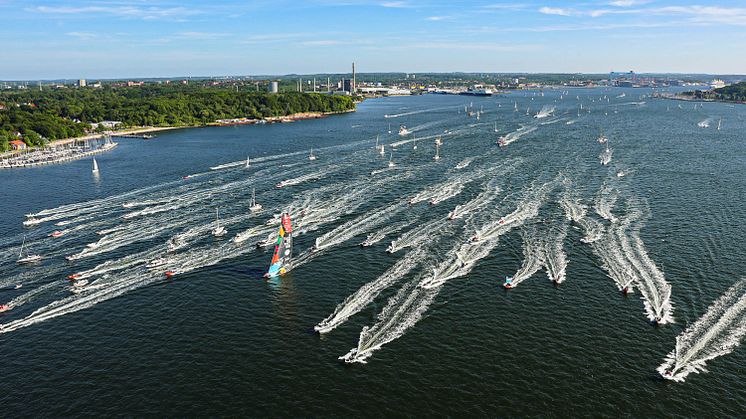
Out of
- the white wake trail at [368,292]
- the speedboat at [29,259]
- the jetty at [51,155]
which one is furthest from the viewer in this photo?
the jetty at [51,155]

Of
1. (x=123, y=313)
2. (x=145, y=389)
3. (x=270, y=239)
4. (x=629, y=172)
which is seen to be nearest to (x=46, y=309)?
(x=123, y=313)

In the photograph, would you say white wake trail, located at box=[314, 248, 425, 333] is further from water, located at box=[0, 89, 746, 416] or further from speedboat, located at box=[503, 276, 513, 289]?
speedboat, located at box=[503, 276, 513, 289]

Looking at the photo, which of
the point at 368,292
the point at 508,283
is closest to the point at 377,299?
the point at 368,292

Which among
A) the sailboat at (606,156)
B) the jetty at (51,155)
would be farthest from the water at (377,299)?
the jetty at (51,155)

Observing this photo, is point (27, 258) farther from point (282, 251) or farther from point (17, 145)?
point (17, 145)

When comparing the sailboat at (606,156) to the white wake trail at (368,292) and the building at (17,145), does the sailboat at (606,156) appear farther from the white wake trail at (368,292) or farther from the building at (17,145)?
the building at (17,145)

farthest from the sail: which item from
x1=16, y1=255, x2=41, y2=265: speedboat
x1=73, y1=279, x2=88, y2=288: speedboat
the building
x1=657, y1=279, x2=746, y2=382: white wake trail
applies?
the building
